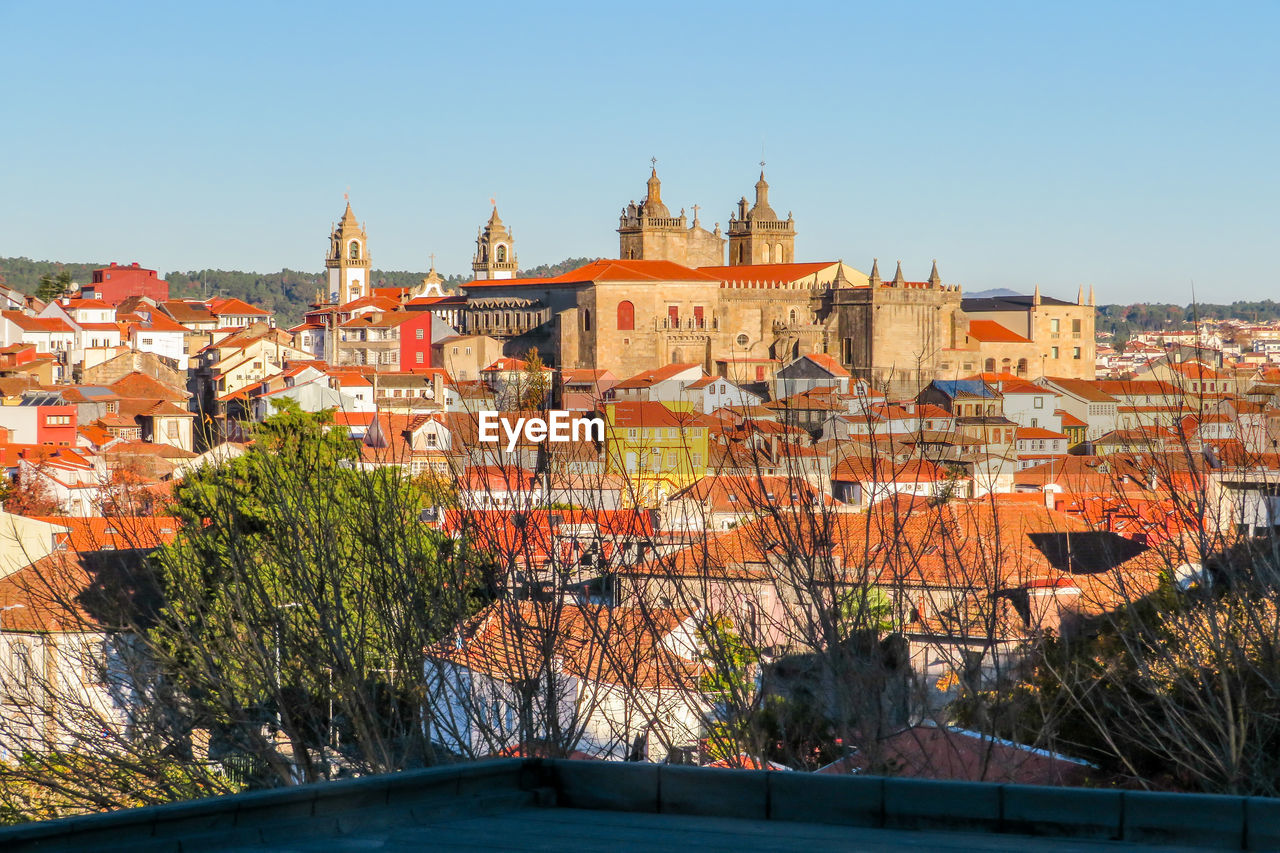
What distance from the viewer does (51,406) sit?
39844 millimetres

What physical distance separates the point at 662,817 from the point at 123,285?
288 ft

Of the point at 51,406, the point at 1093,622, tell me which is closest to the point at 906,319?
the point at 51,406

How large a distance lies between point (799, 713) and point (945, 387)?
44043mm

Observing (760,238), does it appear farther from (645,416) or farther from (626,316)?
(645,416)

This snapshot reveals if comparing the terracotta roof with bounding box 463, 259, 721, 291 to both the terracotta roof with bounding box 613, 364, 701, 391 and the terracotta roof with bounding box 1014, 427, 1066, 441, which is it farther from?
the terracotta roof with bounding box 1014, 427, 1066, 441

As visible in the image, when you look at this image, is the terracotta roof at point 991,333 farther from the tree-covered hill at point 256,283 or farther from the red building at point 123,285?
the tree-covered hill at point 256,283

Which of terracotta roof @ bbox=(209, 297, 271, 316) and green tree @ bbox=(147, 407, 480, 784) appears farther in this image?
terracotta roof @ bbox=(209, 297, 271, 316)

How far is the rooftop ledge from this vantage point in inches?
139

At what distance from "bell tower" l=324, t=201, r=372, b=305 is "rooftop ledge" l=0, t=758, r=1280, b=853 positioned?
91.4 metres

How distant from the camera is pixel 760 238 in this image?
75375mm

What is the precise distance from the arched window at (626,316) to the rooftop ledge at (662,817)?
56494 mm

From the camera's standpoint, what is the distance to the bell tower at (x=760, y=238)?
2968 inches

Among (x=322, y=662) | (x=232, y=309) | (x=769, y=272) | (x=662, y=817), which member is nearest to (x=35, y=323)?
(x=232, y=309)

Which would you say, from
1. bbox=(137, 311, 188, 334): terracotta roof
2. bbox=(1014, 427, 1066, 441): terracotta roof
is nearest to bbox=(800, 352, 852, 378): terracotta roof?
bbox=(1014, 427, 1066, 441): terracotta roof
